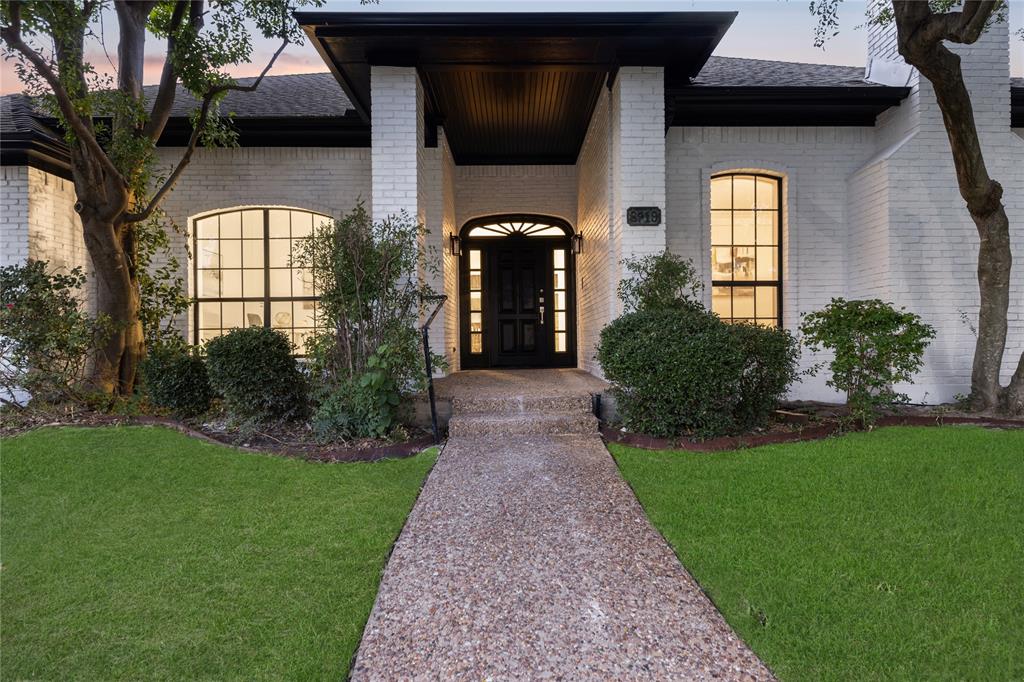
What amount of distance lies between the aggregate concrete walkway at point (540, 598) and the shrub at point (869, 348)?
266cm

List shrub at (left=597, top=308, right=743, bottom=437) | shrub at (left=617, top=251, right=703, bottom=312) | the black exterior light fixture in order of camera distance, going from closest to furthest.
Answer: shrub at (left=597, top=308, right=743, bottom=437) → shrub at (left=617, top=251, right=703, bottom=312) → the black exterior light fixture

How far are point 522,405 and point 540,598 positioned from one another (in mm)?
2983

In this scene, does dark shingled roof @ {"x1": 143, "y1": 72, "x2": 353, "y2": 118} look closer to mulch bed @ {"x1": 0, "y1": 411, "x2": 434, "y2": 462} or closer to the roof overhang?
mulch bed @ {"x1": 0, "y1": 411, "x2": 434, "y2": 462}

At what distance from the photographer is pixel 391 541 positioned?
2.87m

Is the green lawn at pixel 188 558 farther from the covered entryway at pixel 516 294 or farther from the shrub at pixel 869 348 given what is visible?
the covered entryway at pixel 516 294

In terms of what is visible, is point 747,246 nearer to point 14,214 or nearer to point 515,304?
point 515,304

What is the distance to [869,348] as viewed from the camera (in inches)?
194

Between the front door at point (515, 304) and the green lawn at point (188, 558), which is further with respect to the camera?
the front door at point (515, 304)

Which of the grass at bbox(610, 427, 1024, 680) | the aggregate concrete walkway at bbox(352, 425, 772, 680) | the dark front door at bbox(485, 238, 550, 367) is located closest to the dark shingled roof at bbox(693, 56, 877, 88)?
the dark front door at bbox(485, 238, 550, 367)

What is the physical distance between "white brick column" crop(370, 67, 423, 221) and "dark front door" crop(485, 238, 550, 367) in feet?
11.4

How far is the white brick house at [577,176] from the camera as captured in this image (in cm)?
582

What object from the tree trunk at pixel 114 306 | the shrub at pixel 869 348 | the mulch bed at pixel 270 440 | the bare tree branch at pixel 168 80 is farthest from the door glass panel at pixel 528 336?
the bare tree branch at pixel 168 80

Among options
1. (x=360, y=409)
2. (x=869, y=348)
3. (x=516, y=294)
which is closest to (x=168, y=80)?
(x=360, y=409)

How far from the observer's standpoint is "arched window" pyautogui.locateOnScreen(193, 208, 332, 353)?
770 centimetres
